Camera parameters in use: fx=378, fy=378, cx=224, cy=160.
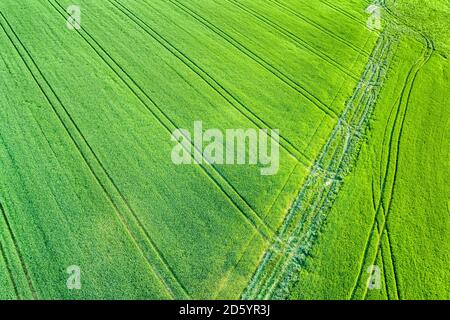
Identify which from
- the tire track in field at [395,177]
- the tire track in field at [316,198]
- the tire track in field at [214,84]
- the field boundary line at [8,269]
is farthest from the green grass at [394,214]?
the field boundary line at [8,269]

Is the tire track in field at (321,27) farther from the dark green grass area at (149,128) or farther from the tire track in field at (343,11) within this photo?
the tire track in field at (343,11)

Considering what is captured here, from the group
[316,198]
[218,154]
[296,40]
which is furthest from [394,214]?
[296,40]

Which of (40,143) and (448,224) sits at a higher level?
(448,224)

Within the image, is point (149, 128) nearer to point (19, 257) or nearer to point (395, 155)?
point (19, 257)

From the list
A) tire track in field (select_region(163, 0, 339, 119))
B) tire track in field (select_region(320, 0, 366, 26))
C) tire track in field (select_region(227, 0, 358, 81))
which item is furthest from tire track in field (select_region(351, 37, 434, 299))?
tire track in field (select_region(320, 0, 366, 26))

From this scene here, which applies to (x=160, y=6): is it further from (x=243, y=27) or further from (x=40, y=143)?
(x=40, y=143)
